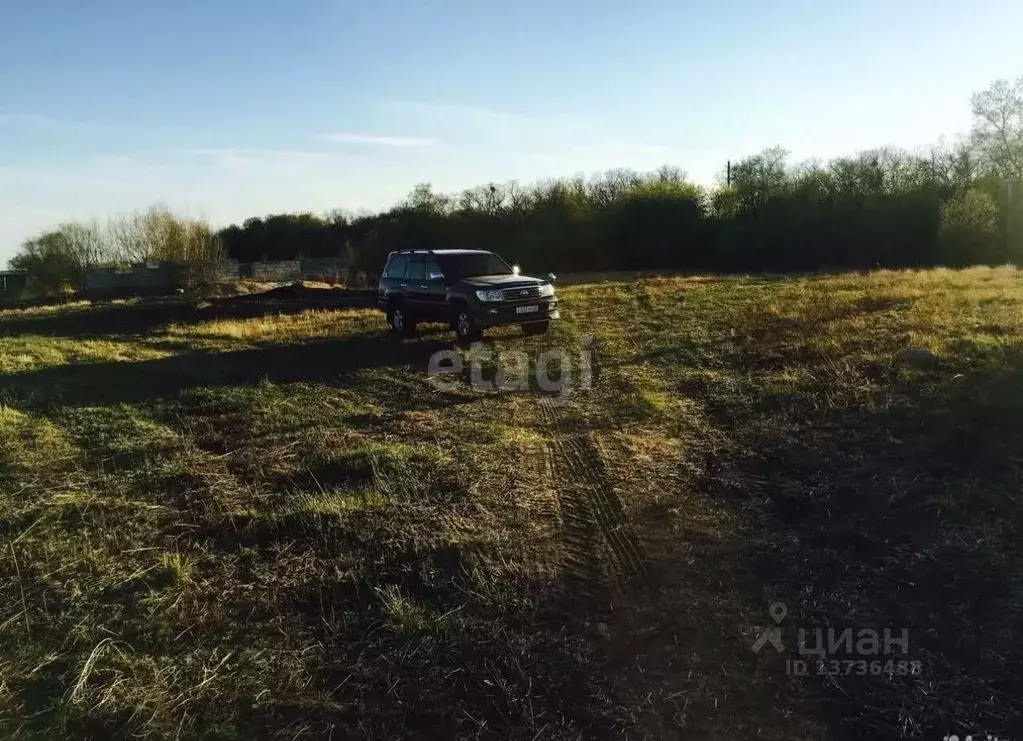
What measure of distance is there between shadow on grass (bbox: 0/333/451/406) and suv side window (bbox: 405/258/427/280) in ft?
4.52

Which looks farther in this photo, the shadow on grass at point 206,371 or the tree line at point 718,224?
the tree line at point 718,224

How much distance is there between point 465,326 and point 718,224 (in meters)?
42.6

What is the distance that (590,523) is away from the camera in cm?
535

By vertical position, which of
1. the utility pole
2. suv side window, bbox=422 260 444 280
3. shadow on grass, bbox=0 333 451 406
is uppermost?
the utility pole

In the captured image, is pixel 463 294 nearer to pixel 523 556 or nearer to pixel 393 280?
pixel 393 280

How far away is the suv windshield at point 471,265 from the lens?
603 inches

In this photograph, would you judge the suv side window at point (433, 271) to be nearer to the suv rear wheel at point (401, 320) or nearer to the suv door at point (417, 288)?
the suv door at point (417, 288)

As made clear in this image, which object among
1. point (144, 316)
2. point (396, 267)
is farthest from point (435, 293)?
point (144, 316)

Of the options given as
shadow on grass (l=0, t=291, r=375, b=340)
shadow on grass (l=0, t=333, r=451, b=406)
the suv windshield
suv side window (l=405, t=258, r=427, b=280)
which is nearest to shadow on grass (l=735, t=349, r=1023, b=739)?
shadow on grass (l=0, t=333, r=451, b=406)

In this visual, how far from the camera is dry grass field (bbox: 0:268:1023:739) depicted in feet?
11.1

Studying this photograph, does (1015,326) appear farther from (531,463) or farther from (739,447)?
(531,463)

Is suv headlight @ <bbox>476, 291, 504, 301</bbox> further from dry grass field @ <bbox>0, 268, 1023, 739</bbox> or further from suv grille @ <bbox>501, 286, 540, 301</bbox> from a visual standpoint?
dry grass field @ <bbox>0, 268, 1023, 739</bbox>

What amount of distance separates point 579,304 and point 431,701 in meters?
18.6

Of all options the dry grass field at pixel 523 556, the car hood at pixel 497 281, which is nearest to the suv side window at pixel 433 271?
the car hood at pixel 497 281
